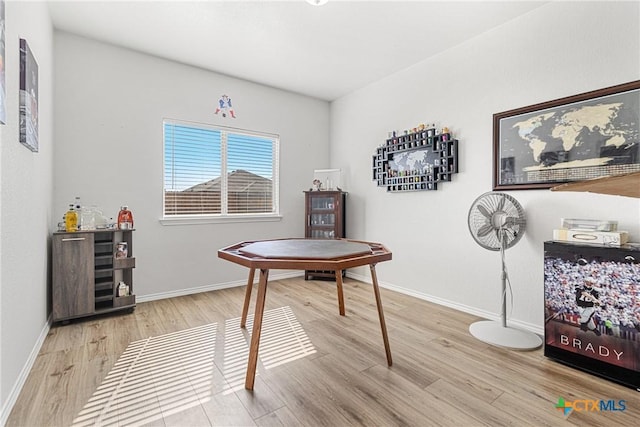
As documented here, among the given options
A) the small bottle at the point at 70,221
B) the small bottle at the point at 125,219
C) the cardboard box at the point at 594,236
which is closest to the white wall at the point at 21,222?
the small bottle at the point at 70,221

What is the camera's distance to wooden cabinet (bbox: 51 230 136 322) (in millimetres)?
2492

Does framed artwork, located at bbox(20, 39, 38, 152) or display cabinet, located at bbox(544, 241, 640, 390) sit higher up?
framed artwork, located at bbox(20, 39, 38, 152)

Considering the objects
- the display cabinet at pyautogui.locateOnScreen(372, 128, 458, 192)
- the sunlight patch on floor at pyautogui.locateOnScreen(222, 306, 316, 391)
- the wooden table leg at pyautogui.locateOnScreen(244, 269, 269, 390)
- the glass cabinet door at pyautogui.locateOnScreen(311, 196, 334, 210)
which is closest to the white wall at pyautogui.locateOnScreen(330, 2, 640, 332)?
the display cabinet at pyautogui.locateOnScreen(372, 128, 458, 192)

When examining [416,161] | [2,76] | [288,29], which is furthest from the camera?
[416,161]

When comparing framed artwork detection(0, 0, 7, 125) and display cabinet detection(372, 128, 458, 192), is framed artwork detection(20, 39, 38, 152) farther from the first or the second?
display cabinet detection(372, 128, 458, 192)

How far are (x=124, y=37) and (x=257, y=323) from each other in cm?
315

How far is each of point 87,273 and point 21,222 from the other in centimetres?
A: 104

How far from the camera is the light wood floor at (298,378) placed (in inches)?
57.3

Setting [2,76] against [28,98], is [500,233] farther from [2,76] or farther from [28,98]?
[28,98]

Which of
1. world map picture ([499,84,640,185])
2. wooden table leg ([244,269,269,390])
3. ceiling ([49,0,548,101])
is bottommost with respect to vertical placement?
wooden table leg ([244,269,269,390])

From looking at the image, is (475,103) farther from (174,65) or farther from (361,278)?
(174,65)

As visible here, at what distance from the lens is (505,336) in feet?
7.59

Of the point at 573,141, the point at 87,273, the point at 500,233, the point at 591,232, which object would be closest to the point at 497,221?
the point at 500,233

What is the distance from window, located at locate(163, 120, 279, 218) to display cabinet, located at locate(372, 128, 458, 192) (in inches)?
61.8
